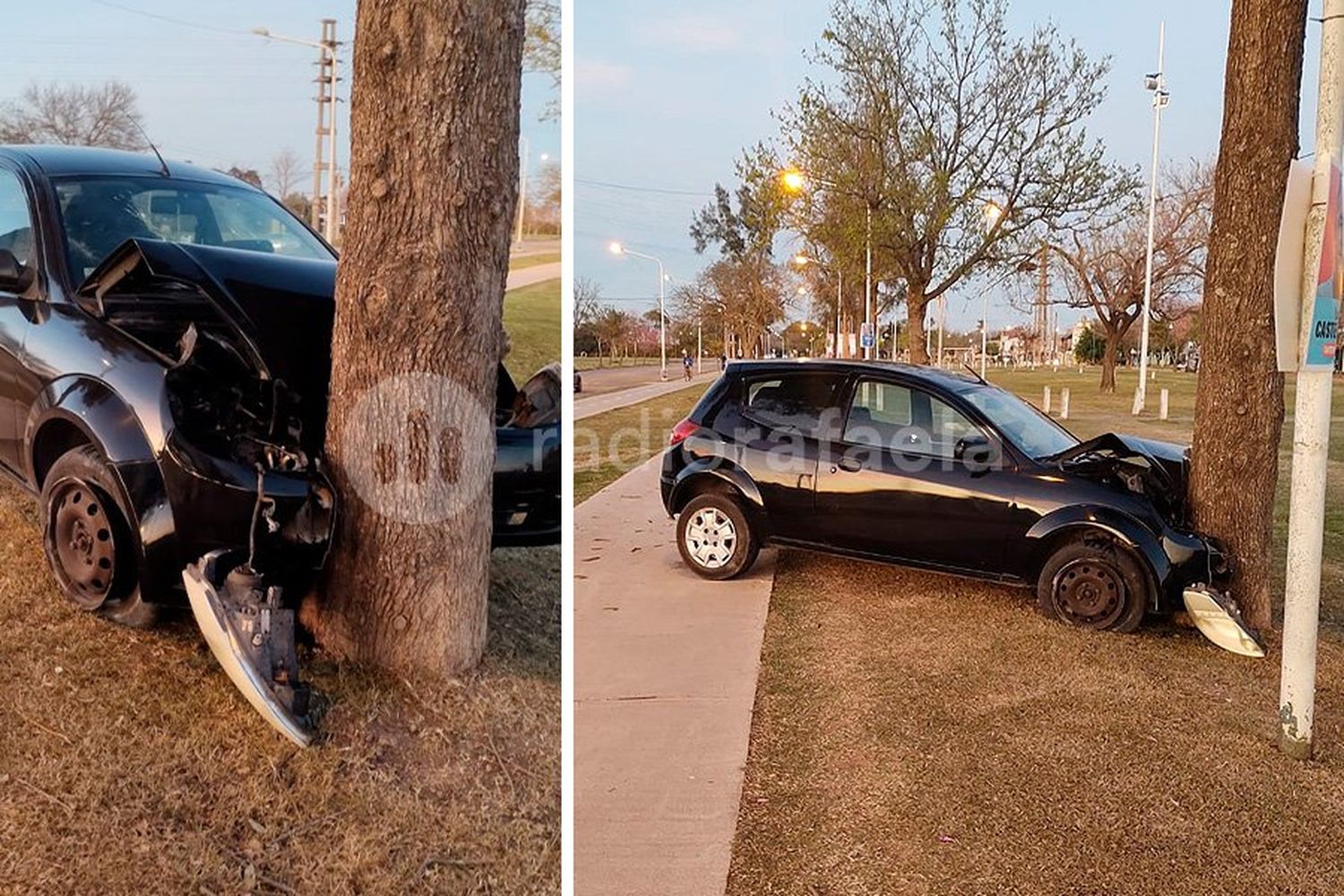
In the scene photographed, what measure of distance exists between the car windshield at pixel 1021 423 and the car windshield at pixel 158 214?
3306mm

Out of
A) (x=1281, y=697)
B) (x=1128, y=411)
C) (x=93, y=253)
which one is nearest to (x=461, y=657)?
(x=93, y=253)

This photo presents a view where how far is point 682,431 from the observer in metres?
4.87

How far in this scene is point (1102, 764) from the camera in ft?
9.08

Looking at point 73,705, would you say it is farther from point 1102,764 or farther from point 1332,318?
point 1332,318

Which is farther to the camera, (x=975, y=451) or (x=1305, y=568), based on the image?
(x=975, y=451)

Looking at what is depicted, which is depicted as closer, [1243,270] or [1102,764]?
[1102,764]

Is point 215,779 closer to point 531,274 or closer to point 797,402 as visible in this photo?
point 531,274

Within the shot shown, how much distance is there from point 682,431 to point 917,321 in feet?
28.0

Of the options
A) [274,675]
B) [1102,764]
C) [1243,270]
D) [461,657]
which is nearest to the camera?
[274,675]

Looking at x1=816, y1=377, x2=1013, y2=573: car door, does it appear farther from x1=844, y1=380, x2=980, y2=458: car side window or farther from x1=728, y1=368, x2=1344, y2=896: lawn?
x1=728, y1=368, x2=1344, y2=896: lawn

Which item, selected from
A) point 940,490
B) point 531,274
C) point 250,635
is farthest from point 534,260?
point 940,490

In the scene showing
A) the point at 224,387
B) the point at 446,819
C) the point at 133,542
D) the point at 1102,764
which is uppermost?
the point at 224,387

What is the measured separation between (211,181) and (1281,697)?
3.07 m

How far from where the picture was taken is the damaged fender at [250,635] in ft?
4.61
